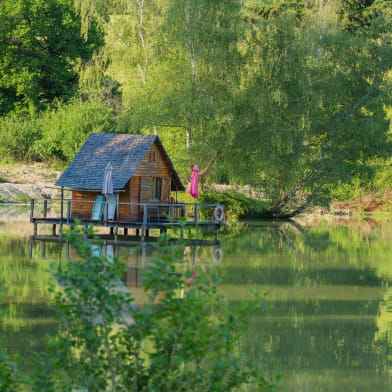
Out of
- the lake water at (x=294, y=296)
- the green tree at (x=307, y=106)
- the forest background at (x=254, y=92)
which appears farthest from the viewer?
the green tree at (x=307, y=106)

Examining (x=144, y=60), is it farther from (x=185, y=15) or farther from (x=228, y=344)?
(x=228, y=344)

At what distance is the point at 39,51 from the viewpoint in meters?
55.0

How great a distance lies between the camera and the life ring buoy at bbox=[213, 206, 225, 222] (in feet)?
92.3

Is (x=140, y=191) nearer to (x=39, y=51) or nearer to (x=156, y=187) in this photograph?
(x=156, y=187)

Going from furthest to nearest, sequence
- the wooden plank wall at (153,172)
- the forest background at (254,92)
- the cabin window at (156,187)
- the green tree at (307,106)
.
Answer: the green tree at (307,106)
the forest background at (254,92)
the cabin window at (156,187)
the wooden plank wall at (153,172)

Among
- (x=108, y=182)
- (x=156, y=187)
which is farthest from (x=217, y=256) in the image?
(x=156, y=187)

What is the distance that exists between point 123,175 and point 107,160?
1.49m

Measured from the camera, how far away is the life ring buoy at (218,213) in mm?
28123

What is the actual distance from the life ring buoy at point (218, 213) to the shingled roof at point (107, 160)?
2.53 m

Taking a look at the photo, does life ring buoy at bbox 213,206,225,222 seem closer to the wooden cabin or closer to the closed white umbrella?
the wooden cabin

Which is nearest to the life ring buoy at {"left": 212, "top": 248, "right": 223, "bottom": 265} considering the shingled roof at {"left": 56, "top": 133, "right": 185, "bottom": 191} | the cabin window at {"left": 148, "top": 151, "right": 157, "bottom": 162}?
the shingled roof at {"left": 56, "top": 133, "right": 185, "bottom": 191}

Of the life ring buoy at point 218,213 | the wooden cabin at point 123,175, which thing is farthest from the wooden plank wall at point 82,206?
the life ring buoy at point 218,213

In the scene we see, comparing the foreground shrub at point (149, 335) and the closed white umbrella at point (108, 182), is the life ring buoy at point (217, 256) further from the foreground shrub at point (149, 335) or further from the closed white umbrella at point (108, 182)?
the foreground shrub at point (149, 335)

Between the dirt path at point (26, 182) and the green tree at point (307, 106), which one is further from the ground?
the green tree at point (307, 106)
